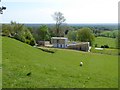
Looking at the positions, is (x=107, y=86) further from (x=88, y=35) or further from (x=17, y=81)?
(x=88, y=35)

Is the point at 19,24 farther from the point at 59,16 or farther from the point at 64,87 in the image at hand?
the point at 64,87

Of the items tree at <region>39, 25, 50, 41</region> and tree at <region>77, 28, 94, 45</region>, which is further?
tree at <region>77, 28, 94, 45</region>

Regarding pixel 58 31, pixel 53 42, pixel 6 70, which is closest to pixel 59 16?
pixel 58 31

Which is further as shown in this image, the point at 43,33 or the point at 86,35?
the point at 86,35

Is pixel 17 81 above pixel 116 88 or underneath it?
above

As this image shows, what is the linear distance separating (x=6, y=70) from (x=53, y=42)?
3902cm

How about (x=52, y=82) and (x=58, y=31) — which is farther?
(x=58, y=31)

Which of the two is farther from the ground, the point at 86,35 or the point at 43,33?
the point at 43,33

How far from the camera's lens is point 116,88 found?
12.3m

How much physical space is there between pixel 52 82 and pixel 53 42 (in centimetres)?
4046

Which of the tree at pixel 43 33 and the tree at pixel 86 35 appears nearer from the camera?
the tree at pixel 43 33

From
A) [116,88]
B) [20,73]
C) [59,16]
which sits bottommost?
[116,88]

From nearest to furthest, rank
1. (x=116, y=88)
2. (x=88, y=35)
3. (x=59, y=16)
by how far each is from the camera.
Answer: (x=116, y=88) < (x=59, y=16) < (x=88, y=35)

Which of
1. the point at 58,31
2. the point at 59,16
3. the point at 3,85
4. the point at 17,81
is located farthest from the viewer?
the point at 58,31
